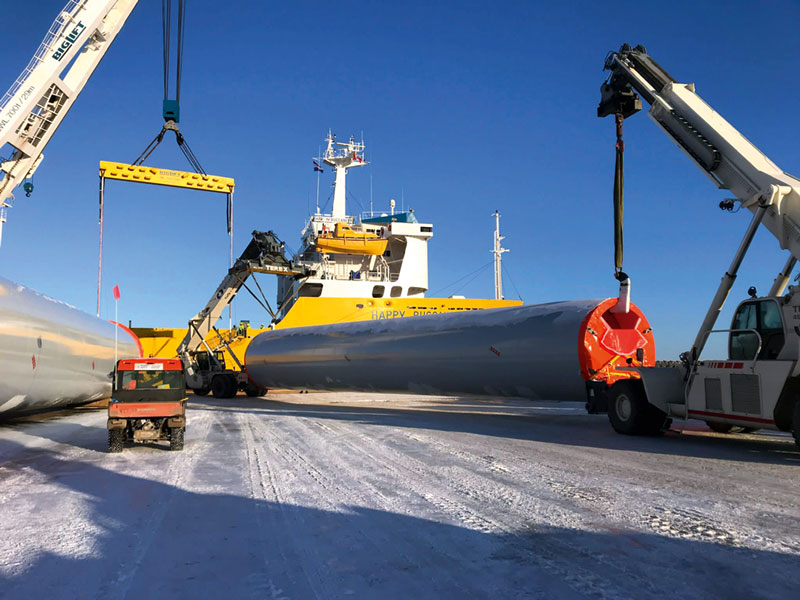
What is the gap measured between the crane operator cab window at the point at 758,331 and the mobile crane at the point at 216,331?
17.7m

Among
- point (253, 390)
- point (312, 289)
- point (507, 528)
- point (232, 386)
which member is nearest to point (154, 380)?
point (507, 528)

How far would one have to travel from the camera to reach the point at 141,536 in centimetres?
484

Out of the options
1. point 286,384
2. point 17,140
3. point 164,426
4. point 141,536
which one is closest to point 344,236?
point 286,384

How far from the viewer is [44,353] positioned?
1323cm

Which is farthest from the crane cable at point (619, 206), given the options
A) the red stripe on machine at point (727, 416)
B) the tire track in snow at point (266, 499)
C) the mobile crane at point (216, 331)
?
the mobile crane at point (216, 331)

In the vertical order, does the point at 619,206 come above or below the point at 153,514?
above

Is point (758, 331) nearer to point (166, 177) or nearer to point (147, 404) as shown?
point (147, 404)

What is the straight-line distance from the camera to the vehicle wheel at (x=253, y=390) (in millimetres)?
24150

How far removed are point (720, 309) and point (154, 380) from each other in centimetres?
979

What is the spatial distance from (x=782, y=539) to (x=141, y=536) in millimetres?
5276

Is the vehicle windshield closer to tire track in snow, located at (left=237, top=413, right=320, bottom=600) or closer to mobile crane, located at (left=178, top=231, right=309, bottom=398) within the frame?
tire track in snow, located at (left=237, top=413, right=320, bottom=600)

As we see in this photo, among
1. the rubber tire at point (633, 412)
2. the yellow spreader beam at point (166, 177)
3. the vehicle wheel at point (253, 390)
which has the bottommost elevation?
the vehicle wheel at point (253, 390)

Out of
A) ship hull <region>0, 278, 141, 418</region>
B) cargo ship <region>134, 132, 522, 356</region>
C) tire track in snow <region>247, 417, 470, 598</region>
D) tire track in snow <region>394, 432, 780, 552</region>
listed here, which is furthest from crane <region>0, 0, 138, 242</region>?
tire track in snow <region>394, 432, 780, 552</region>

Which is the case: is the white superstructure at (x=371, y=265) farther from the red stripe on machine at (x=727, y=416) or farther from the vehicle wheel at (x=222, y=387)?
the red stripe on machine at (x=727, y=416)
